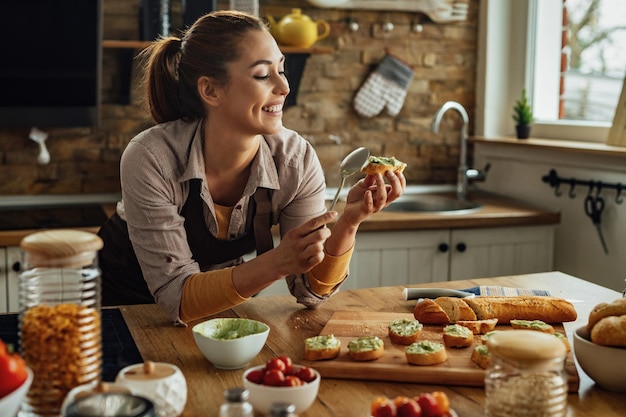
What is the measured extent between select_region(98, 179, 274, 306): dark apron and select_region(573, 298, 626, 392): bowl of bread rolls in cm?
95

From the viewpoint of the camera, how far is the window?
3.49 m

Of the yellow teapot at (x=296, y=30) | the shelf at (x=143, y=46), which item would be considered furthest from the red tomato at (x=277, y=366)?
the yellow teapot at (x=296, y=30)

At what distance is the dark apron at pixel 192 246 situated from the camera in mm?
2098

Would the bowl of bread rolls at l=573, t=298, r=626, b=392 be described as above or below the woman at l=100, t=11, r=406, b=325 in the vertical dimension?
below

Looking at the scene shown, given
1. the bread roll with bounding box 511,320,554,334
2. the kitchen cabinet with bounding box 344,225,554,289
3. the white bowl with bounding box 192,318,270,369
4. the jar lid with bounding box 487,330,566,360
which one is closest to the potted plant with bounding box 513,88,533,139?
→ the kitchen cabinet with bounding box 344,225,554,289

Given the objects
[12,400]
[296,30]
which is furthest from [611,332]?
[296,30]

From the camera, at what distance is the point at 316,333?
1.77 metres

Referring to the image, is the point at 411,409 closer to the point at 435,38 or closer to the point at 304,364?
the point at 304,364

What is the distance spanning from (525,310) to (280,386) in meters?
0.73

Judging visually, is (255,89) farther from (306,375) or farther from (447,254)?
(447,254)

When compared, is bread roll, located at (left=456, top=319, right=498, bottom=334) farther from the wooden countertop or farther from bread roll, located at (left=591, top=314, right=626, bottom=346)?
the wooden countertop

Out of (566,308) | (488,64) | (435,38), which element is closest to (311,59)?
(435,38)

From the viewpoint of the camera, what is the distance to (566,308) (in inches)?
70.6

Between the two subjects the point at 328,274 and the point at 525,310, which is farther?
the point at 328,274
